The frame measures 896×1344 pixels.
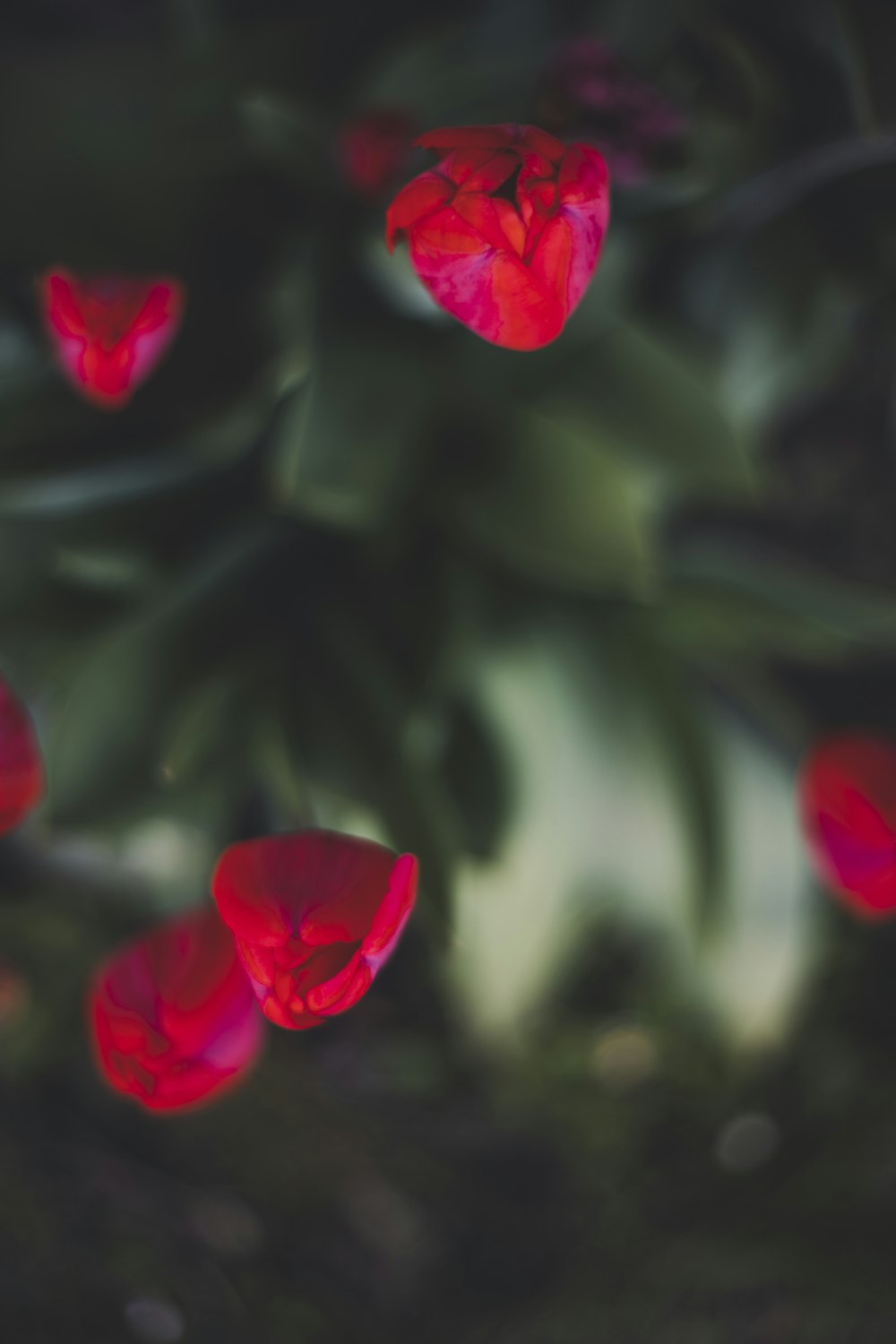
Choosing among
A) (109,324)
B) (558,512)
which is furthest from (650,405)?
(109,324)

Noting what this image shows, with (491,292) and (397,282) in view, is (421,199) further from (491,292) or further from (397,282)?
(397,282)

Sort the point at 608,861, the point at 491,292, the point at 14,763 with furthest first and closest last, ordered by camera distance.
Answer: the point at 608,861
the point at 14,763
the point at 491,292

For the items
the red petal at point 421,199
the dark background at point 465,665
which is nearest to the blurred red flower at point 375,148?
the dark background at point 465,665

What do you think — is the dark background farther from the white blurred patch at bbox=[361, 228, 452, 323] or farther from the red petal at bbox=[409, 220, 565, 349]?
the red petal at bbox=[409, 220, 565, 349]

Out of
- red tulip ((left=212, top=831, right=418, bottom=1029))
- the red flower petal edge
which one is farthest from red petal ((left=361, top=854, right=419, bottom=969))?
the red flower petal edge

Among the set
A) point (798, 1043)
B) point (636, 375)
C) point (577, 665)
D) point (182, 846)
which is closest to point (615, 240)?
point (636, 375)
